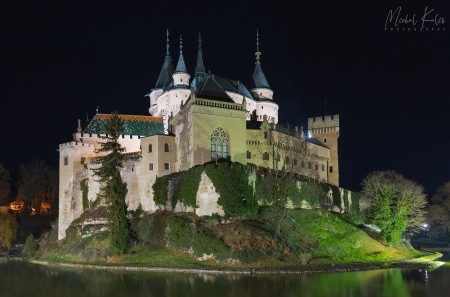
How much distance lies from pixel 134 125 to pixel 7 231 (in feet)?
70.6

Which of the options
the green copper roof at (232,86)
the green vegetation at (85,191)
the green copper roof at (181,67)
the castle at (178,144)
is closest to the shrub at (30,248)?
the castle at (178,144)

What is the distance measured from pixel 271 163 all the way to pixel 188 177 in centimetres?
1327

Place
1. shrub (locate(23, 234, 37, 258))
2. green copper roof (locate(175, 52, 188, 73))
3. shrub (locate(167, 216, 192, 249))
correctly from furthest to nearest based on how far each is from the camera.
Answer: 1. green copper roof (locate(175, 52, 188, 73))
2. shrub (locate(23, 234, 37, 258))
3. shrub (locate(167, 216, 192, 249))

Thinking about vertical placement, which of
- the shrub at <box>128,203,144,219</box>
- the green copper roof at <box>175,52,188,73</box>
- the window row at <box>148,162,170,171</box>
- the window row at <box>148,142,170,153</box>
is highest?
the green copper roof at <box>175,52,188,73</box>

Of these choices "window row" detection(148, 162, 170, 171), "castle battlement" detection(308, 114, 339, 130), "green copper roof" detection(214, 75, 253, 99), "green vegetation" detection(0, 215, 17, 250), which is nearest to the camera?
"window row" detection(148, 162, 170, 171)

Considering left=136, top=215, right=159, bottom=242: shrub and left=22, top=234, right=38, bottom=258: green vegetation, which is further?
left=22, top=234, right=38, bottom=258: green vegetation

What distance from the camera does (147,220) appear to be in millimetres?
51500

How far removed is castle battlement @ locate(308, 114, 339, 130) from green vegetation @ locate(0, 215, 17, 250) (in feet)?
146

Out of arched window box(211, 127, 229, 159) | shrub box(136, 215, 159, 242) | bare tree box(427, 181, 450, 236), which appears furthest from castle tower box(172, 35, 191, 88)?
bare tree box(427, 181, 450, 236)

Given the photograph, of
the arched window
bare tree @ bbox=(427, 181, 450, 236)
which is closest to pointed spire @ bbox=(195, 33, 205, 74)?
the arched window

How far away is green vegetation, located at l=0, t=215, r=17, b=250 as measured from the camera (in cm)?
6844

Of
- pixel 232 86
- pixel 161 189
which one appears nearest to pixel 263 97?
pixel 232 86

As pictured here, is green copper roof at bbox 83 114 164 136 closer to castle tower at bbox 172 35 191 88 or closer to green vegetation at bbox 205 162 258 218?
castle tower at bbox 172 35 191 88

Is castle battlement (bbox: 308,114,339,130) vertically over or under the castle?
over
